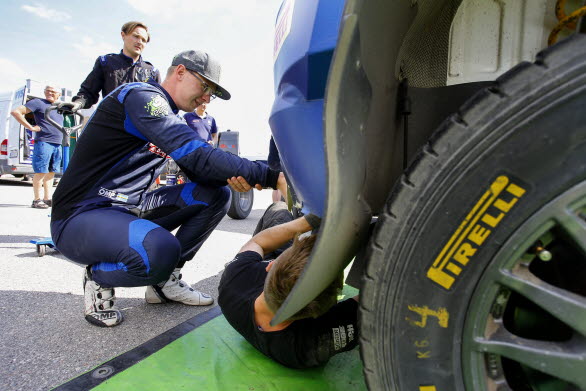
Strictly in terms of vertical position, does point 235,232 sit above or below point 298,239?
below

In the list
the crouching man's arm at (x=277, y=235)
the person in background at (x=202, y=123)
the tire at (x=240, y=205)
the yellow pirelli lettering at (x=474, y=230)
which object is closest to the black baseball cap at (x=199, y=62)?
the crouching man's arm at (x=277, y=235)

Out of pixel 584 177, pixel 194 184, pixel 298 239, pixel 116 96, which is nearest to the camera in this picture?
pixel 584 177

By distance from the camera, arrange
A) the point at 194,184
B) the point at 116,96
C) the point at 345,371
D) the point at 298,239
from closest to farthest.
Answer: the point at 298,239
the point at 345,371
the point at 116,96
the point at 194,184

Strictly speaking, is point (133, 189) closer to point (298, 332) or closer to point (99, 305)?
point (99, 305)

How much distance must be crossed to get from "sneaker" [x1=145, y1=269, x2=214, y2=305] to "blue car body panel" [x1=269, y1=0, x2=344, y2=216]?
1427 mm

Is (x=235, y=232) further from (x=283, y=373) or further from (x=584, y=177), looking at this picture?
(x=584, y=177)

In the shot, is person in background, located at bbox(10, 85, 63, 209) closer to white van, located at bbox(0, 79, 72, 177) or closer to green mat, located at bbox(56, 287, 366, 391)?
white van, located at bbox(0, 79, 72, 177)

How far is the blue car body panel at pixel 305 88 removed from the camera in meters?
0.84

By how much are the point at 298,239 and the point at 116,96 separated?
1.39 meters

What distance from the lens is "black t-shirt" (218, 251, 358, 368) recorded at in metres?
1.37

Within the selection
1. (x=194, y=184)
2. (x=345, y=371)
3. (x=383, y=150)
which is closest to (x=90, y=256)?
(x=194, y=184)

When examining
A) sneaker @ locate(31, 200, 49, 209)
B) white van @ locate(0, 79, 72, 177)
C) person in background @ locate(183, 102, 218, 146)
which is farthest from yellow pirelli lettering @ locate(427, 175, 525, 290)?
white van @ locate(0, 79, 72, 177)

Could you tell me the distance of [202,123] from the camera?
4.77m

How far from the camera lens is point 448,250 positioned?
0.70 m
